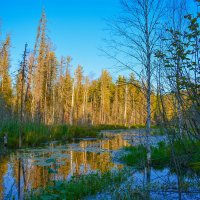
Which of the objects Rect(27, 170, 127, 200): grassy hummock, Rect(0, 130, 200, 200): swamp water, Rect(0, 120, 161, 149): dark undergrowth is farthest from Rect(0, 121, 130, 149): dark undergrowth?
Rect(27, 170, 127, 200): grassy hummock

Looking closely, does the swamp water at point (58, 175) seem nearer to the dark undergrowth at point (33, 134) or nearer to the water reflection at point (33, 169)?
the water reflection at point (33, 169)

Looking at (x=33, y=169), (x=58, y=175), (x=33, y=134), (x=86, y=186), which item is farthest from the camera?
(x=33, y=134)

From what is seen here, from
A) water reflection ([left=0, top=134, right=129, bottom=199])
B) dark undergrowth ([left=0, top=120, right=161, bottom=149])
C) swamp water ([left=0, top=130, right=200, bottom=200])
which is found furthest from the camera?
dark undergrowth ([left=0, top=120, right=161, bottom=149])

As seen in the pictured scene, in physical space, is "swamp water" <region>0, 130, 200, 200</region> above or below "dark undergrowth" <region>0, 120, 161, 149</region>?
below

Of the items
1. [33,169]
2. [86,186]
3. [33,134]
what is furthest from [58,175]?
[33,134]

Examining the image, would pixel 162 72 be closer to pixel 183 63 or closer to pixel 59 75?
pixel 183 63

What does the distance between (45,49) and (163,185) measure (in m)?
29.0

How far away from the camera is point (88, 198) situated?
523cm

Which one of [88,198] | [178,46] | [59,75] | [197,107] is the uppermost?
[59,75]

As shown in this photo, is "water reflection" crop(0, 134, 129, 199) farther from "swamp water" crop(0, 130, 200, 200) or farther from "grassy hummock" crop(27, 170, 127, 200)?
"grassy hummock" crop(27, 170, 127, 200)

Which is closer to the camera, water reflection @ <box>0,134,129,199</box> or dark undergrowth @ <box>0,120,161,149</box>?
water reflection @ <box>0,134,129,199</box>

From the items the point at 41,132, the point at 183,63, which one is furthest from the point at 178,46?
the point at 41,132

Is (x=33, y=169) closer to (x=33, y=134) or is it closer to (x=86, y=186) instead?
(x=86, y=186)

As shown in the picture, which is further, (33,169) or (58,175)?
(33,169)
